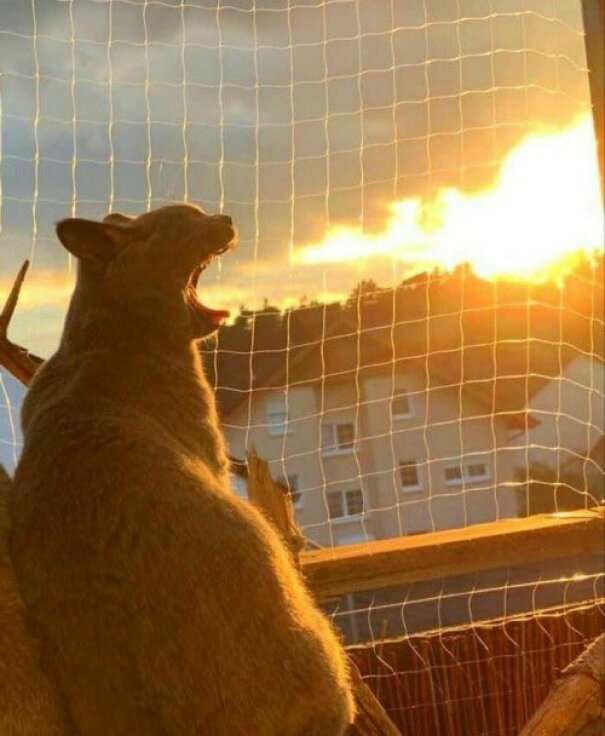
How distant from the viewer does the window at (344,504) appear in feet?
11.0

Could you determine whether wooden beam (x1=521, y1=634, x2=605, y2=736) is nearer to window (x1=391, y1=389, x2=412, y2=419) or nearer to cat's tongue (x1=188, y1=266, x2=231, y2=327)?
cat's tongue (x1=188, y1=266, x2=231, y2=327)

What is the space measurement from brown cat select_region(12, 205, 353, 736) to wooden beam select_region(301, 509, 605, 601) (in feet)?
1.76

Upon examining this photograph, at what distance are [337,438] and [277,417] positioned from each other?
9.2 inches

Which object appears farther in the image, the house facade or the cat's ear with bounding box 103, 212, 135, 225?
the house facade

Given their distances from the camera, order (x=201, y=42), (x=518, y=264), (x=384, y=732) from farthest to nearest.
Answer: (x=518, y=264) < (x=201, y=42) < (x=384, y=732)

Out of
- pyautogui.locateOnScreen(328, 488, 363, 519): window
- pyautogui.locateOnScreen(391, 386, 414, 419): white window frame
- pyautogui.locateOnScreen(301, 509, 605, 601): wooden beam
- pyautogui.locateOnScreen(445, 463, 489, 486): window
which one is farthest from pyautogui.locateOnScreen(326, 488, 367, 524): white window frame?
pyautogui.locateOnScreen(301, 509, 605, 601): wooden beam

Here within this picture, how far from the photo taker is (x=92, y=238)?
2154 mm

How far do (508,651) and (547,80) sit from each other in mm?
1646

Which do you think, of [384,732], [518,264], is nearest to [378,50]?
[518,264]

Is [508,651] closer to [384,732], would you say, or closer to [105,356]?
[384,732]

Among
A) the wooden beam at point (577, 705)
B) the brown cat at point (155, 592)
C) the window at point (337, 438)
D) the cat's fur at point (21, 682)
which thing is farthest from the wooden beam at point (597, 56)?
the cat's fur at point (21, 682)

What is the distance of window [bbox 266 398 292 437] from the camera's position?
3170mm

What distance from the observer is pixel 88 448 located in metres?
1.80

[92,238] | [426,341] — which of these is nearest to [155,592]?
[92,238]
